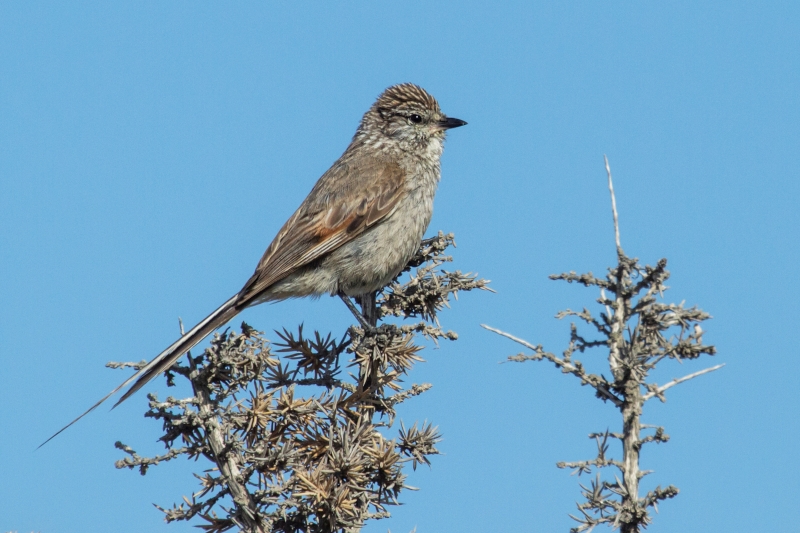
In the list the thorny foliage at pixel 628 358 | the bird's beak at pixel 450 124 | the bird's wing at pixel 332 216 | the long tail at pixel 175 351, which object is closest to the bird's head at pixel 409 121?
the bird's beak at pixel 450 124

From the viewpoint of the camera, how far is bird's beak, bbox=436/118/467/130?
746cm

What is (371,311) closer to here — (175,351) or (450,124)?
(175,351)

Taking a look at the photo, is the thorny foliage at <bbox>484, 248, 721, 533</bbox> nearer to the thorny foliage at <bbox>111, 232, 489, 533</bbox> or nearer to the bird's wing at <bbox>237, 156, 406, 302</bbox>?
the thorny foliage at <bbox>111, 232, 489, 533</bbox>

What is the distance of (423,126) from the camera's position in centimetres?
751

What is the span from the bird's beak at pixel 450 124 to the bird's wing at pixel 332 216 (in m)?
0.73

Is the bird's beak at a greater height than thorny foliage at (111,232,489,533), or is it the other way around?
the bird's beak

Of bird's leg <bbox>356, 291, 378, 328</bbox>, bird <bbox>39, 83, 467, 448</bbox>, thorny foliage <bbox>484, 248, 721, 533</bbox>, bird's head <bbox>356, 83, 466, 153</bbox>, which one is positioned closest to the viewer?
thorny foliage <bbox>484, 248, 721, 533</bbox>

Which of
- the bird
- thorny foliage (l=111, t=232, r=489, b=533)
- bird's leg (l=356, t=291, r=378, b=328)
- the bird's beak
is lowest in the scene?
thorny foliage (l=111, t=232, r=489, b=533)

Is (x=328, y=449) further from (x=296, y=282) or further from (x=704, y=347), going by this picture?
(x=296, y=282)

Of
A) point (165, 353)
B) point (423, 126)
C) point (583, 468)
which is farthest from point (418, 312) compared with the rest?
point (423, 126)

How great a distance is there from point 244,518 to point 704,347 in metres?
1.77

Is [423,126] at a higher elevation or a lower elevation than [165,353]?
higher

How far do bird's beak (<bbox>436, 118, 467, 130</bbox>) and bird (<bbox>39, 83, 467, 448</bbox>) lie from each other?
0.59 feet

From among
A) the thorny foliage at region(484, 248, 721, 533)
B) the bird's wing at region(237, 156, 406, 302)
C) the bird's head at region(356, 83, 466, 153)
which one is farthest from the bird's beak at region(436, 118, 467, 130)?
the thorny foliage at region(484, 248, 721, 533)
